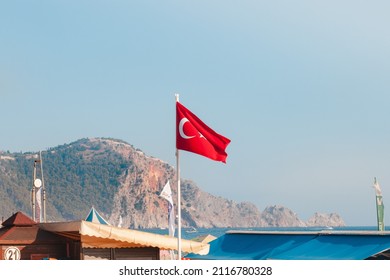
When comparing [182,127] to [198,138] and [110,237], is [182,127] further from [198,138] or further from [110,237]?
[110,237]

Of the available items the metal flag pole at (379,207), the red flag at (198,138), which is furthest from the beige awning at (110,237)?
the metal flag pole at (379,207)

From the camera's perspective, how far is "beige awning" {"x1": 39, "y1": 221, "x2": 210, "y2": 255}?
20906mm

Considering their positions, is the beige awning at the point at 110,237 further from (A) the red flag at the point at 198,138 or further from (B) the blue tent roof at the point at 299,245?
(A) the red flag at the point at 198,138

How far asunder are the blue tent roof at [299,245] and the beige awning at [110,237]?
5.80 feet

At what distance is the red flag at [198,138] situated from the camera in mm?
18219

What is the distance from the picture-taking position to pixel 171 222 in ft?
111

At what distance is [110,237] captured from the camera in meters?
21.2

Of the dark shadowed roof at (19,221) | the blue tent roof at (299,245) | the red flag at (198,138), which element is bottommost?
the blue tent roof at (299,245)

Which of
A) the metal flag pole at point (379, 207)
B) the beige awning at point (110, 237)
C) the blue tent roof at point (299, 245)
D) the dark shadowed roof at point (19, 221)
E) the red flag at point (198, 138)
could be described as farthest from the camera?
the metal flag pole at point (379, 207)

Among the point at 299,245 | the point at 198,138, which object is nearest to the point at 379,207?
the point at 299,245

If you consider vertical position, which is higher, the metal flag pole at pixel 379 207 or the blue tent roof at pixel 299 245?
the metal flag pole at pixel 379 207

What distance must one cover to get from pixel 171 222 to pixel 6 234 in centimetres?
1195

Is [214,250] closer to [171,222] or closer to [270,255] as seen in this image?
[270,255]

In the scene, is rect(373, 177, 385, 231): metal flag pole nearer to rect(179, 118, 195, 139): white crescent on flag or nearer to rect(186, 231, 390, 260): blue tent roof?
rect(186, 231, 390, 260): blue tent roof
